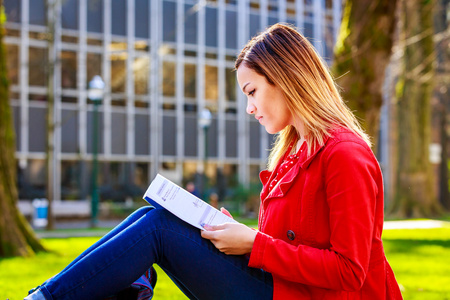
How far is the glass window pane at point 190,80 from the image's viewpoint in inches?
1220

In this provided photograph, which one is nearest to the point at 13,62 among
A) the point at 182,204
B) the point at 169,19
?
the point at 169,19

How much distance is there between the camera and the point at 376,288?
2455mm

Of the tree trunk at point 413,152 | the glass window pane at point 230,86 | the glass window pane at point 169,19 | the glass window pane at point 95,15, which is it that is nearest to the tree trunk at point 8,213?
the tree trunk at point 413,152

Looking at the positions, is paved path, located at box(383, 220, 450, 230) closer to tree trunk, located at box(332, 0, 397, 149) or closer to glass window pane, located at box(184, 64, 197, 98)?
tree trunk, located at box(332, 0, 397, 149)

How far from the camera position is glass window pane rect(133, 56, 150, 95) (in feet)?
96.1

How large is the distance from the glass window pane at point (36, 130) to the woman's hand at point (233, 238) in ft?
83.6

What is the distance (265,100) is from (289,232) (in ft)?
1.89

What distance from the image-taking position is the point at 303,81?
2.55 m

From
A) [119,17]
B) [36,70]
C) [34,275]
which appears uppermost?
[119,17]

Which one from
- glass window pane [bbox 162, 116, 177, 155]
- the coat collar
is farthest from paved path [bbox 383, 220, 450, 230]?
the coat collar

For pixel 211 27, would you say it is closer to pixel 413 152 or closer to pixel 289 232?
pixel 413 152

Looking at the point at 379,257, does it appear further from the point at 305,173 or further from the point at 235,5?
the point at 235,5

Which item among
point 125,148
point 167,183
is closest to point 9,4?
point 125,148

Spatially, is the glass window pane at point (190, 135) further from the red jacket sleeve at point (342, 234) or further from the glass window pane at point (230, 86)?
the red jacket sleeve at point (342, 234)
